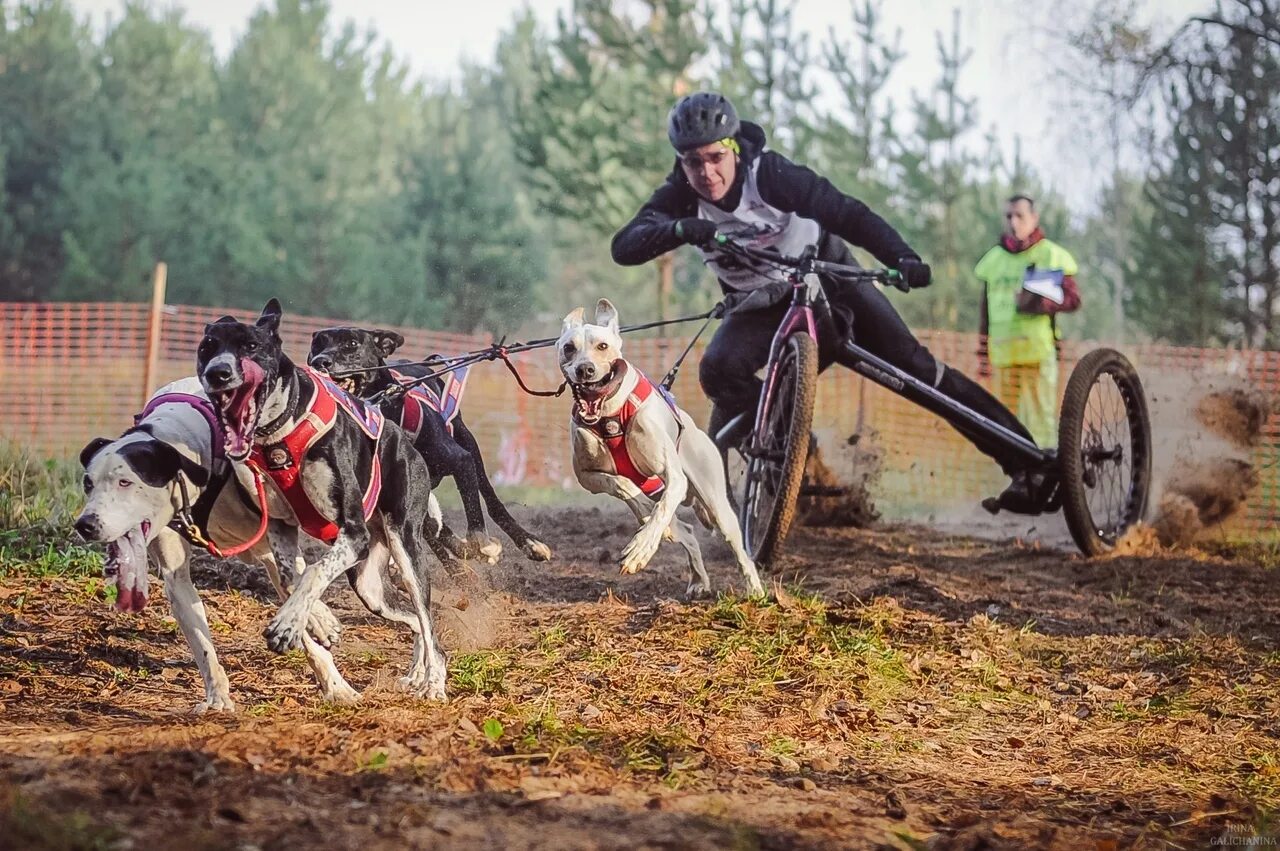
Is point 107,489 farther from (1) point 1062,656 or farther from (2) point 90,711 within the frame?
(1) point 1062,656

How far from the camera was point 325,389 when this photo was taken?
4.48m

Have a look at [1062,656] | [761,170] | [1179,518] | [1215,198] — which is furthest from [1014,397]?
[1215,198]

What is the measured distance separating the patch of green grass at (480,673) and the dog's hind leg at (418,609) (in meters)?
0.09

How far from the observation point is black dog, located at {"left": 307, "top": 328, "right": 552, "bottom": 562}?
563 cm

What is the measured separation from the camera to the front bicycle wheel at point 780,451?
261 inches

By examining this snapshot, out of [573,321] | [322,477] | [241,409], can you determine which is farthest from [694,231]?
[241,409]

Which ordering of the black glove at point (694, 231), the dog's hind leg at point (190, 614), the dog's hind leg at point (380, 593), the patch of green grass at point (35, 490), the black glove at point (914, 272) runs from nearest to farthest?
1. the dog's hind leg at point (190, 614)
2. the dog's hind leg at point (380, 593)
3. the black glove at point (694, 231)
4. the black glove at point (914, 272)
5. the patch of green grass at point (35, 490)

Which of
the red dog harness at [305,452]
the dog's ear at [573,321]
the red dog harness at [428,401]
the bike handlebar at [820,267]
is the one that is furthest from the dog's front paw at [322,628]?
the bike handlebar at [820,267]

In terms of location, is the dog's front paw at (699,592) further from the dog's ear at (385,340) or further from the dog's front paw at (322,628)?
the dog's front paw at (322,628)

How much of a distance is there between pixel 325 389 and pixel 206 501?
52 cm

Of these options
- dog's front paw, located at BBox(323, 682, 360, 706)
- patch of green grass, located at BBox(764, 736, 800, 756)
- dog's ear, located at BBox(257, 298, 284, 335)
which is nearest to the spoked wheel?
patch of green grass, located at BBox(764, 736, 800, 756)

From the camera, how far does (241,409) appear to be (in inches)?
164

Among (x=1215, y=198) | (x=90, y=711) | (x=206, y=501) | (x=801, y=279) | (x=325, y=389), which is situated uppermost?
(x=1215, y=198)

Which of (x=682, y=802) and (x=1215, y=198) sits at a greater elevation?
(x=1215, y=198)
